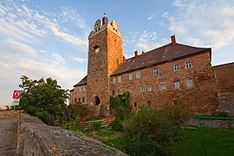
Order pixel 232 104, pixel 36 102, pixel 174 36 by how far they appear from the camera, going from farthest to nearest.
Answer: pixel 174 36, pixel 232 104, pixel 36 102

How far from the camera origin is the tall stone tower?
2710 cm

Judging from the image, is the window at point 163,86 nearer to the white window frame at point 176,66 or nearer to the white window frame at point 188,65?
the white window frame at point 176,66

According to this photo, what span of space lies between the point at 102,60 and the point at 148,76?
1043cm

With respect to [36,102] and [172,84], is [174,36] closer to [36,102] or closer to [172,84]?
[172,84]

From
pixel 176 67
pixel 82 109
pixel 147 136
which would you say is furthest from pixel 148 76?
pixel 147 136

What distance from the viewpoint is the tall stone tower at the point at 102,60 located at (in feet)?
88.9

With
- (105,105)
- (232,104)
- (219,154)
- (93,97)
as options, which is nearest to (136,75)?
(105,105)

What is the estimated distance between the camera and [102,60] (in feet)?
93.3

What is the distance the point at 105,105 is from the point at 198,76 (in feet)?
51.5

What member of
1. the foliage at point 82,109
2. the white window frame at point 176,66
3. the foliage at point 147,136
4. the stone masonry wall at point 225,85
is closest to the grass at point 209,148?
the foliage at point 147,136

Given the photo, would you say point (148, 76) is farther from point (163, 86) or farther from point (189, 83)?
point (189, 83)

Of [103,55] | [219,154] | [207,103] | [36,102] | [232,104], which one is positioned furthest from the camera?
[103,55]

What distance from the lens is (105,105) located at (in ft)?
86.6

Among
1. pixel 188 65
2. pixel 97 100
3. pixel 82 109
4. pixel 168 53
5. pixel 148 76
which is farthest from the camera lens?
pixel 97 100
